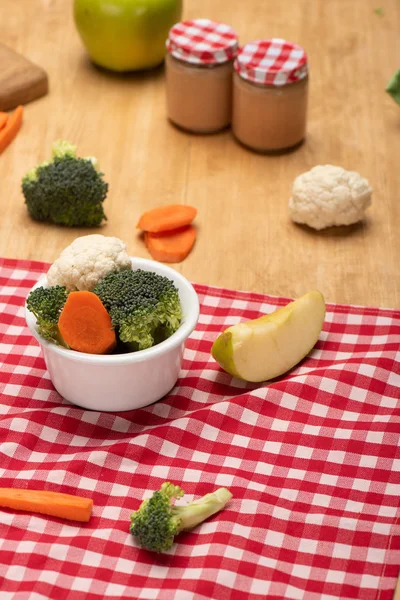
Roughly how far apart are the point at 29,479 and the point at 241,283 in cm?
84

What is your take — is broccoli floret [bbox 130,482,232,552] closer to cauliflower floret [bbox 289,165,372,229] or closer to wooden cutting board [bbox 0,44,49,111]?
cauliflower floret [bbox 289,165,372,229]

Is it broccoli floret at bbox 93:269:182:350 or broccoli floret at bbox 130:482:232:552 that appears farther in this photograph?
broccoli floret at bbox 93:269:182:350

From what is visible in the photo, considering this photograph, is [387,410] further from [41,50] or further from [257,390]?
[41,50]

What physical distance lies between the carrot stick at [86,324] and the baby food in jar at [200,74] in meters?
1.25

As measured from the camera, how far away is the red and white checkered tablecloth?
60.5 inches

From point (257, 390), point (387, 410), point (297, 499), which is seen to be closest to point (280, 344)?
point (257, 390)

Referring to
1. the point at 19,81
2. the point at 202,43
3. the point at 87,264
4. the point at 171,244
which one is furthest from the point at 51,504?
the point at 19,81

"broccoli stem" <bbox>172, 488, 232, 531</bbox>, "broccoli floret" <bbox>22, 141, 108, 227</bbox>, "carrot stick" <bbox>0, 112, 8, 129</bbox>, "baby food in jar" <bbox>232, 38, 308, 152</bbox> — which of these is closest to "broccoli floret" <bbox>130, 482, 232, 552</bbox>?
"broccoli stem" <bbox>172, 488, 232, 531</bbox>

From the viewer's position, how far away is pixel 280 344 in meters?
1.97

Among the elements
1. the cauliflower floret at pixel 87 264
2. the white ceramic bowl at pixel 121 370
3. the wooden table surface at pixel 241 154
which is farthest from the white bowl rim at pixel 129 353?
the wooden table surface at pixel 241 154

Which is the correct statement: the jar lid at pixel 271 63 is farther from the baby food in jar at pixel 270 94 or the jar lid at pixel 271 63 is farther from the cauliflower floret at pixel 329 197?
the cauliflower floret at pixel 329 197

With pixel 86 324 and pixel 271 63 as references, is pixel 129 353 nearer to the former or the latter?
pixel 86 324

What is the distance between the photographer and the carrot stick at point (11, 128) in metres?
2.80

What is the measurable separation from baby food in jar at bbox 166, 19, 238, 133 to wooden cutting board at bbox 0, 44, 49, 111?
480mm
